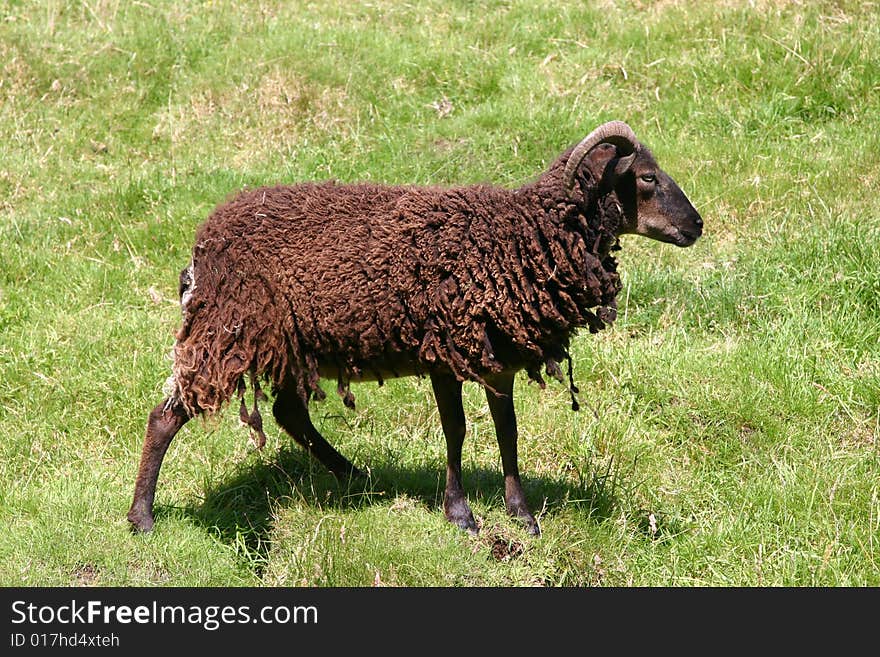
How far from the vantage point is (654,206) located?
523 centimetres

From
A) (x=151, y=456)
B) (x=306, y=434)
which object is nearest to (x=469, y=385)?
(x=306, y=434)

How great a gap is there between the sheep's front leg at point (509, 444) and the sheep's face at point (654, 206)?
3.14 ft

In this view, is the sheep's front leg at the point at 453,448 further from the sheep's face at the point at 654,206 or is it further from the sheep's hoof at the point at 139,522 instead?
the sheep's hoof at the point at 139,522

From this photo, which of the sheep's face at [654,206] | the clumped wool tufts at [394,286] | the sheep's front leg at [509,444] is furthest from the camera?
the sheep's front leg at [509,444]

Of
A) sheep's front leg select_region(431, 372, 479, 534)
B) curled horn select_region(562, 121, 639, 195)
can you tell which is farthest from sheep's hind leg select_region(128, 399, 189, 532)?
curled horn select_region(562, 121, 639, 195)

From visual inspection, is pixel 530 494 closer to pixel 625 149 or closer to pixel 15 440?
pixel 625 149

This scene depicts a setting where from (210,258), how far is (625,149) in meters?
2.00

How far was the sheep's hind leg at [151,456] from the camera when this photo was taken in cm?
526

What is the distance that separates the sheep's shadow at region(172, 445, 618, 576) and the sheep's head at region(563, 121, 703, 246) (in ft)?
4.34

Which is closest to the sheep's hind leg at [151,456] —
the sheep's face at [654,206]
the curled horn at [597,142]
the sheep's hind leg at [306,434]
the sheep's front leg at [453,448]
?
the sheep's hind leg at [306,434]

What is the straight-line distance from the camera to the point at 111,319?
716cm

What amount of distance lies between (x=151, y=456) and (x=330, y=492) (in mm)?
896

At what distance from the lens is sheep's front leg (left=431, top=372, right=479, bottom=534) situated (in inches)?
206

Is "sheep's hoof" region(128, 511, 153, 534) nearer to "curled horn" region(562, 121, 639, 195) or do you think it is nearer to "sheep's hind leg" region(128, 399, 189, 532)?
"sheep's hind leg" region(128, 399, 189, 532)
